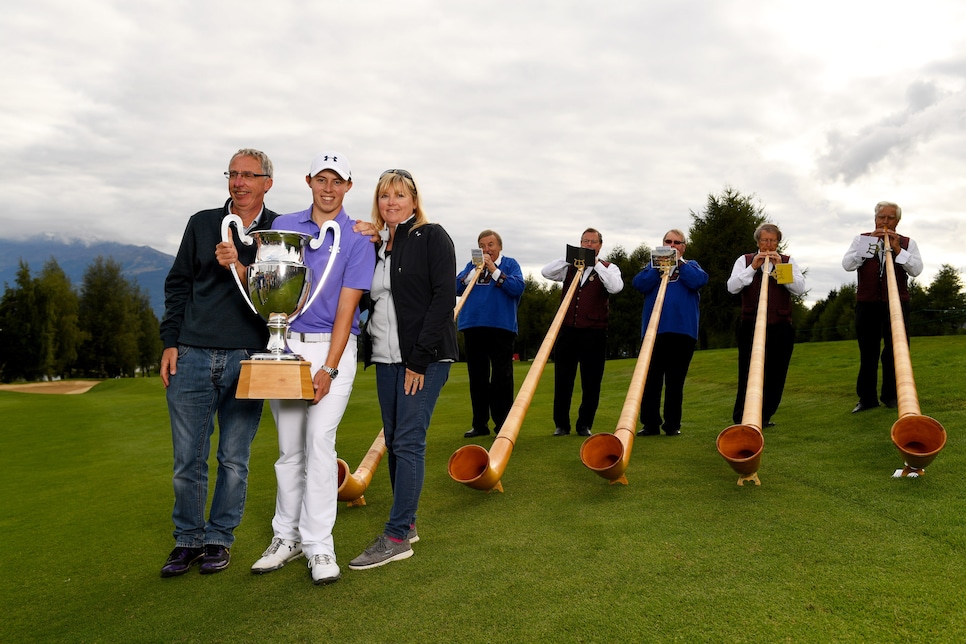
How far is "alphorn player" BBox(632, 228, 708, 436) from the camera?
7.03m

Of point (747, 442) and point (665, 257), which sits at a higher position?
point (665, 257)

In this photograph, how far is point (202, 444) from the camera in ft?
13.1

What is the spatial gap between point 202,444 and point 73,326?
55895mm

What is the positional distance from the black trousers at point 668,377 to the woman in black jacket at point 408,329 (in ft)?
12.4

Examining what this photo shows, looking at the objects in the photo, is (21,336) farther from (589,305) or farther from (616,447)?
(616,447)

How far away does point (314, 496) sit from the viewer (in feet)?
12.0

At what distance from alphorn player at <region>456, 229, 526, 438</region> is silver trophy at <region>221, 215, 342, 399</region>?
156 inches

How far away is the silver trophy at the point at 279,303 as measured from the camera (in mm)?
3363

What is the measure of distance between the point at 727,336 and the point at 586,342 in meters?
32.2

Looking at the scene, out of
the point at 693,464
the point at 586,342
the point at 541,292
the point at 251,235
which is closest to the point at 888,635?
the point at 693,464

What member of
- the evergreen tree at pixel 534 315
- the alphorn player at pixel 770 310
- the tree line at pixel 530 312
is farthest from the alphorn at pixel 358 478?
the evergreen tree at pixel 534 315

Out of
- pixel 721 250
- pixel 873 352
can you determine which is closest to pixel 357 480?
pixel 873 352

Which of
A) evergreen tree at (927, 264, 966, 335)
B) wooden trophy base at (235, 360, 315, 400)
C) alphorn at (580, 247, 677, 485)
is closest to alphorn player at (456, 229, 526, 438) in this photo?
alphorn at (580, 247, 677, 485)

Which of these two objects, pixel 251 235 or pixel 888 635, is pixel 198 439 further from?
pixel 888 635
